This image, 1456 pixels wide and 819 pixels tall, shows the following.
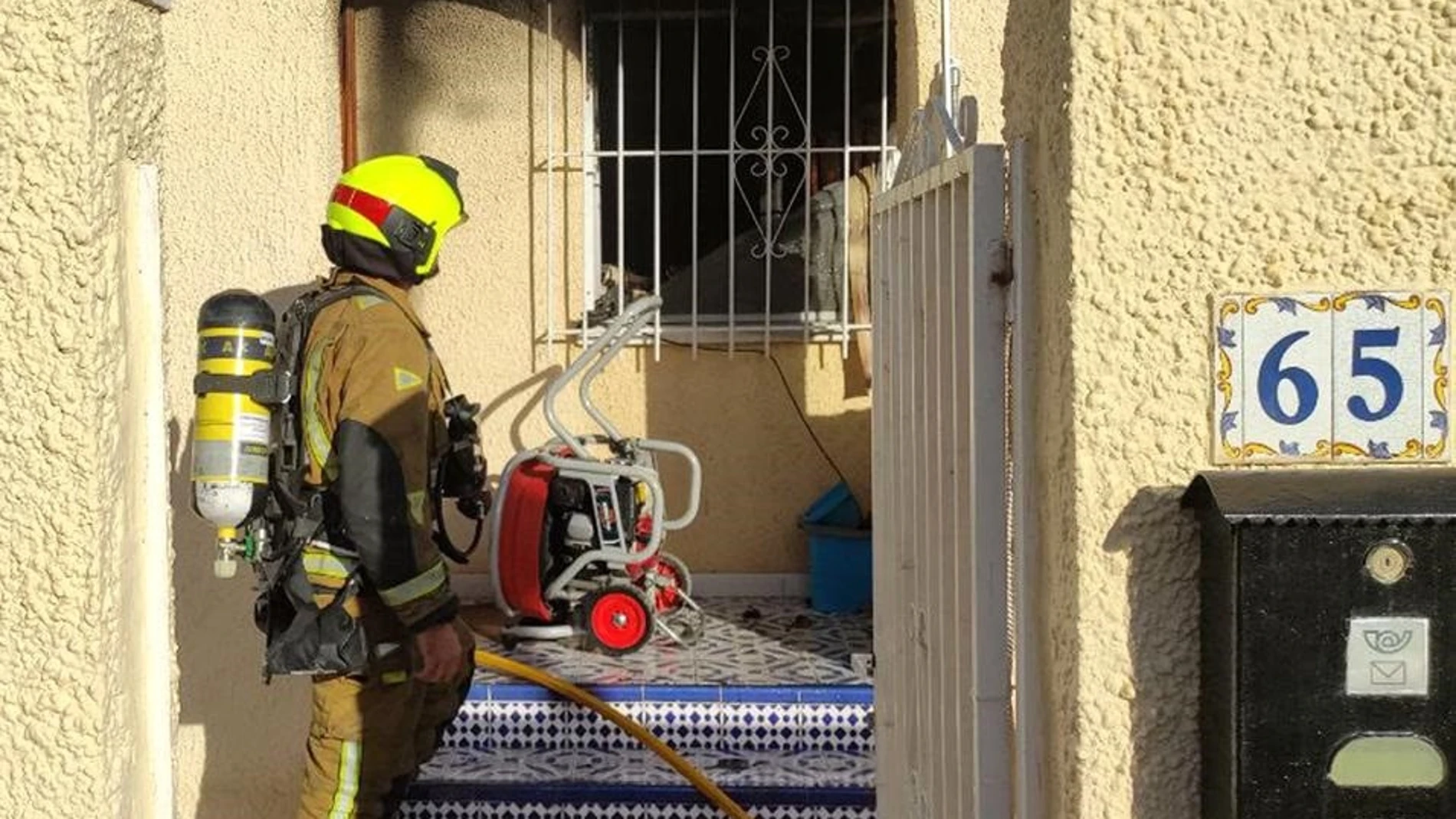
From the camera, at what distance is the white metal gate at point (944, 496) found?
2.04 m

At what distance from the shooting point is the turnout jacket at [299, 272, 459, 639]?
3385 millimetres

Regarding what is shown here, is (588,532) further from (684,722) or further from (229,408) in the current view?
(229,408)

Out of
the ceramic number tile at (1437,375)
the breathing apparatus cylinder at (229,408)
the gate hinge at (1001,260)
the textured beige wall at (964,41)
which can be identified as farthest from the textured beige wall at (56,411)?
the textured beige wall at (964,41)

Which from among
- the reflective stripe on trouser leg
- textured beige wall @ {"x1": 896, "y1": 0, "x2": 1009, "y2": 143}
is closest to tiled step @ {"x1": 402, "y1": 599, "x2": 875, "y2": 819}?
the reflective stripe on trouser leg

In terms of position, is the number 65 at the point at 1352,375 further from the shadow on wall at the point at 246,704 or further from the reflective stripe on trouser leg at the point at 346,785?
the reflective stripe on trouser leg at the point at 346,785

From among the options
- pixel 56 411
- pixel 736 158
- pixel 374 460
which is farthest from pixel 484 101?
pixel 56 411

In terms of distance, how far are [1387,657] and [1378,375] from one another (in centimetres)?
32

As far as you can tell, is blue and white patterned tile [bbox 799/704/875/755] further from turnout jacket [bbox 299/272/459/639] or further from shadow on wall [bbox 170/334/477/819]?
turnout jacket [bbox 299/272/459/639]

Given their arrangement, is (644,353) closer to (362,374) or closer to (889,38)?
(889,38)

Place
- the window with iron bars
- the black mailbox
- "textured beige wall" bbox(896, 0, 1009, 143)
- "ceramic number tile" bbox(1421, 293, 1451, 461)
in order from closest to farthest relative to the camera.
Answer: the black mailbox → "ceramic number tile" bbox(1421, 293, 1451, 461) → "textured beige wall" bbox(896, 0, 1009, 143) → the window with iron bars

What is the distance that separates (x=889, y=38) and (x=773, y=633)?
2.48 metres

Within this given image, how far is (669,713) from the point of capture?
4953 mm

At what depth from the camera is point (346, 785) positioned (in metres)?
3.51

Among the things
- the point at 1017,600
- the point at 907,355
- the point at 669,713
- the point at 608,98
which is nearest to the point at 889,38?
the point at 608,98
